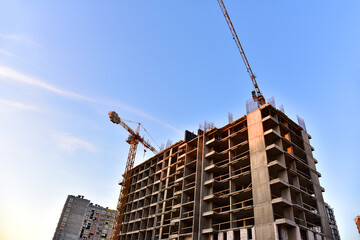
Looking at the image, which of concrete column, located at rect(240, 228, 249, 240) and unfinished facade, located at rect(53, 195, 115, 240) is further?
unfinished facade, located at rect(53, 195, 115, 240)

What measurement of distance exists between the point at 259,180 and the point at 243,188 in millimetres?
6436

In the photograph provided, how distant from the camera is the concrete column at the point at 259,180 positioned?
107 feet

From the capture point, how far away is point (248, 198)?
39.5 metres

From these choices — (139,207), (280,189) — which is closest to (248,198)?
(280,189)

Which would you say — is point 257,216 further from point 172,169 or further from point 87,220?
point 87,220

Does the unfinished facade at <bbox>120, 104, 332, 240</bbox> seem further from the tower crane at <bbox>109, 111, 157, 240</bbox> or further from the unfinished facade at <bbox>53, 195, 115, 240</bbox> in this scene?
the unfinished facade at <bbox>53, 195, 115, 240</bbox>

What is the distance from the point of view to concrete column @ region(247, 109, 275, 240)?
3262 centimetres

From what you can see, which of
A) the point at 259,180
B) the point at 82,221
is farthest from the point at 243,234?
the point at 82,221

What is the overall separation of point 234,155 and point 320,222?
1521 centimetres

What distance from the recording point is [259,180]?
36.7 metres

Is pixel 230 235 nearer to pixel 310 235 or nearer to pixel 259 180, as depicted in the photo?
pixel 259 180

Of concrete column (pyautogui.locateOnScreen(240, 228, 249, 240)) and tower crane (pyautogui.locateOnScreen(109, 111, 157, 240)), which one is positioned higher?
tower crane (pyautogui.locateOnScreen(109, 111, 157, 240))

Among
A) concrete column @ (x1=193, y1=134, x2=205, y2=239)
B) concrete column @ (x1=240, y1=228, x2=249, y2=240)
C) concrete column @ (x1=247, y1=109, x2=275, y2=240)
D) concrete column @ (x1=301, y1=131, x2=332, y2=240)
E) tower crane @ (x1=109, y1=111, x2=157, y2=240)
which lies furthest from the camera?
tower crane @ (x1=109, y1=111, x2=157, y2=240)

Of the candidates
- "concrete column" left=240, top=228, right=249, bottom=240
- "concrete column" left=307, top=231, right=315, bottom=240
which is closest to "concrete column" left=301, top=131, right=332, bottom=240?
"concrete column" left=307, top=231, right=315, bottom=240
